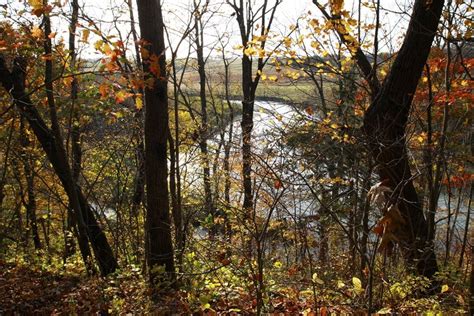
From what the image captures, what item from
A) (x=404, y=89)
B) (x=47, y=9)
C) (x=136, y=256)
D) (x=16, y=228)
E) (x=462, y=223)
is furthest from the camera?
(x=462, y=223)

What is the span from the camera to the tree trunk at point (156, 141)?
4.27 metres

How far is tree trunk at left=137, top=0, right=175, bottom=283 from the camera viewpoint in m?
4.27

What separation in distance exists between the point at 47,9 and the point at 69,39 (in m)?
7.54

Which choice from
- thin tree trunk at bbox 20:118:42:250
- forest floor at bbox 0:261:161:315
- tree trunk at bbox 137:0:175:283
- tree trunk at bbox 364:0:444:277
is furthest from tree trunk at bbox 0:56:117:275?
tree trunk at bbox 364:0:444:277

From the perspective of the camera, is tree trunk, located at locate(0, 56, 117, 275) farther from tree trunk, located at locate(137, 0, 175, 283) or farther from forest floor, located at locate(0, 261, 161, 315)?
tree trunk, located at locate(137, 0, 175, 283)

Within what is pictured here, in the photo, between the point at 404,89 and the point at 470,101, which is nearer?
the point at 404,89

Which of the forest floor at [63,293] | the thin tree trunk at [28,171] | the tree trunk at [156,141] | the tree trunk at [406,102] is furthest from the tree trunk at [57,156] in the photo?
the tree trunk at [406,102]

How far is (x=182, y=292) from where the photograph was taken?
4828 millimetres

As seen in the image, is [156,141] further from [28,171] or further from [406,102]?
[28,171]

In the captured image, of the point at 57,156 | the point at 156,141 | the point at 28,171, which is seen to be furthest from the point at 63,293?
the point at 28,171

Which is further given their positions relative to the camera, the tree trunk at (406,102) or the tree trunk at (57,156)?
the tree trunk at (57,156)

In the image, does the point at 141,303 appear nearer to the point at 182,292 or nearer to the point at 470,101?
the point at 182,292

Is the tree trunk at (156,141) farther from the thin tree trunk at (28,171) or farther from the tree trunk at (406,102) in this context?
the thin tree trunk at (28,171)

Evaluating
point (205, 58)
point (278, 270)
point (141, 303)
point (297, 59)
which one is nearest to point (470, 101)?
point (297, 59)
